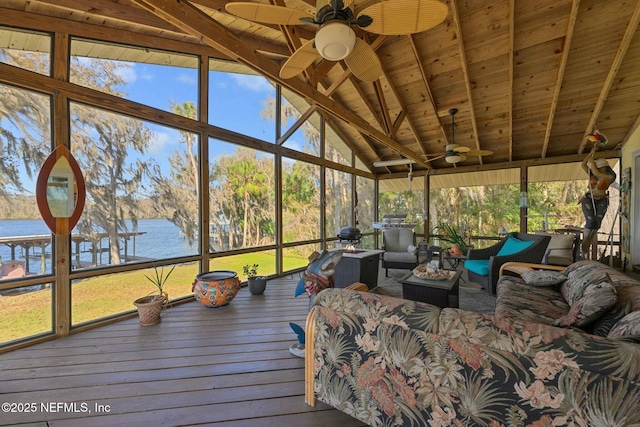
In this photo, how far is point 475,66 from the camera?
4.62 meters

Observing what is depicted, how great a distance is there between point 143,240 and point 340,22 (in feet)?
11.3

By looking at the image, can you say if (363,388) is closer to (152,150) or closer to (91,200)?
(91,200)

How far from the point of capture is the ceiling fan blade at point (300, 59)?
2.41 meters

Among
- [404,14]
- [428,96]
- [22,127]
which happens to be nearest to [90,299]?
[22,127]

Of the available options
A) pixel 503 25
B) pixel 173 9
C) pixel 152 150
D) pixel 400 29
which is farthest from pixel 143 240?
pixel 503 25

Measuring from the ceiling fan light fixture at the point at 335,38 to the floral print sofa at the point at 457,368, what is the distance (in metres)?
1.72

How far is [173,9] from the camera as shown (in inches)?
82.2

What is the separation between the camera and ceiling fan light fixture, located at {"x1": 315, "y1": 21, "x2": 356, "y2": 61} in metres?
1.86

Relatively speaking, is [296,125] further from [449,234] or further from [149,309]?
[449,234]

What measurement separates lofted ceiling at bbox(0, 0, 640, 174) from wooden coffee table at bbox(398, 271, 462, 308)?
268 cm

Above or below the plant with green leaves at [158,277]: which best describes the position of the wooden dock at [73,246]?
above

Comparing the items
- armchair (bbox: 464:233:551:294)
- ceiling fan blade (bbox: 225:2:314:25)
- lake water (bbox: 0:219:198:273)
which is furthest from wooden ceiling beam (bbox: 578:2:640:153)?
lake water (bbox: 0:219:198:273)

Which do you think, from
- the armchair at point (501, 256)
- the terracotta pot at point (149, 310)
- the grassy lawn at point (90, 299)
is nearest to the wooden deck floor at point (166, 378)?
the terracotta pot at point (149, 310)

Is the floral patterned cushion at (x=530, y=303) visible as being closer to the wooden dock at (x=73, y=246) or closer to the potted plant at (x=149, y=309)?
the potted plant at (x=149, y=309)
